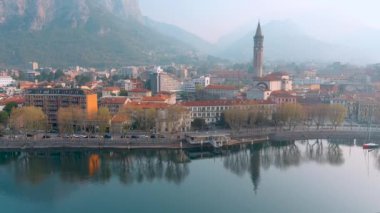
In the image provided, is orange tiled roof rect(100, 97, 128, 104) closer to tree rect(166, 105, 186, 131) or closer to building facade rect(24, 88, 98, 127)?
building facade rect(24, 88, 98, 127)

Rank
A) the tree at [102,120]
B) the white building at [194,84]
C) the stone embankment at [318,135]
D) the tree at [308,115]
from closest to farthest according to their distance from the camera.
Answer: the tree at [102,120] → the stone embankment at [318,135] → the tree at [308,115] → the white building at [194,84]

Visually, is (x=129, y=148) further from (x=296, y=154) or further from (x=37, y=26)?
(x=37, y=26)

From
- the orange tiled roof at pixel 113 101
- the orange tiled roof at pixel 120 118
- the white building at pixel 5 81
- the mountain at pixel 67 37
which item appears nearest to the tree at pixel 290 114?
the orange tiled roof at pixel 120 118

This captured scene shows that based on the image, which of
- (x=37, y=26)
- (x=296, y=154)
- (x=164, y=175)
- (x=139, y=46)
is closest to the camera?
(x=164, y=175)

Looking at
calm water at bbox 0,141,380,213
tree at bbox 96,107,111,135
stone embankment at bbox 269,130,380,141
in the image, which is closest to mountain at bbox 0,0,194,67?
tree at bbox 96,107,111,135

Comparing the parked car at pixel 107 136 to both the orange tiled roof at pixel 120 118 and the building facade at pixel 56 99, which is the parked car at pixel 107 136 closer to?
the orange tiled roof at pixel 120 118

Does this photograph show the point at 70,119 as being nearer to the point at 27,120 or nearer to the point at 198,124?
the point at 27,120

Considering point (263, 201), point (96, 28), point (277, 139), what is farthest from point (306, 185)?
point (96, 28)
